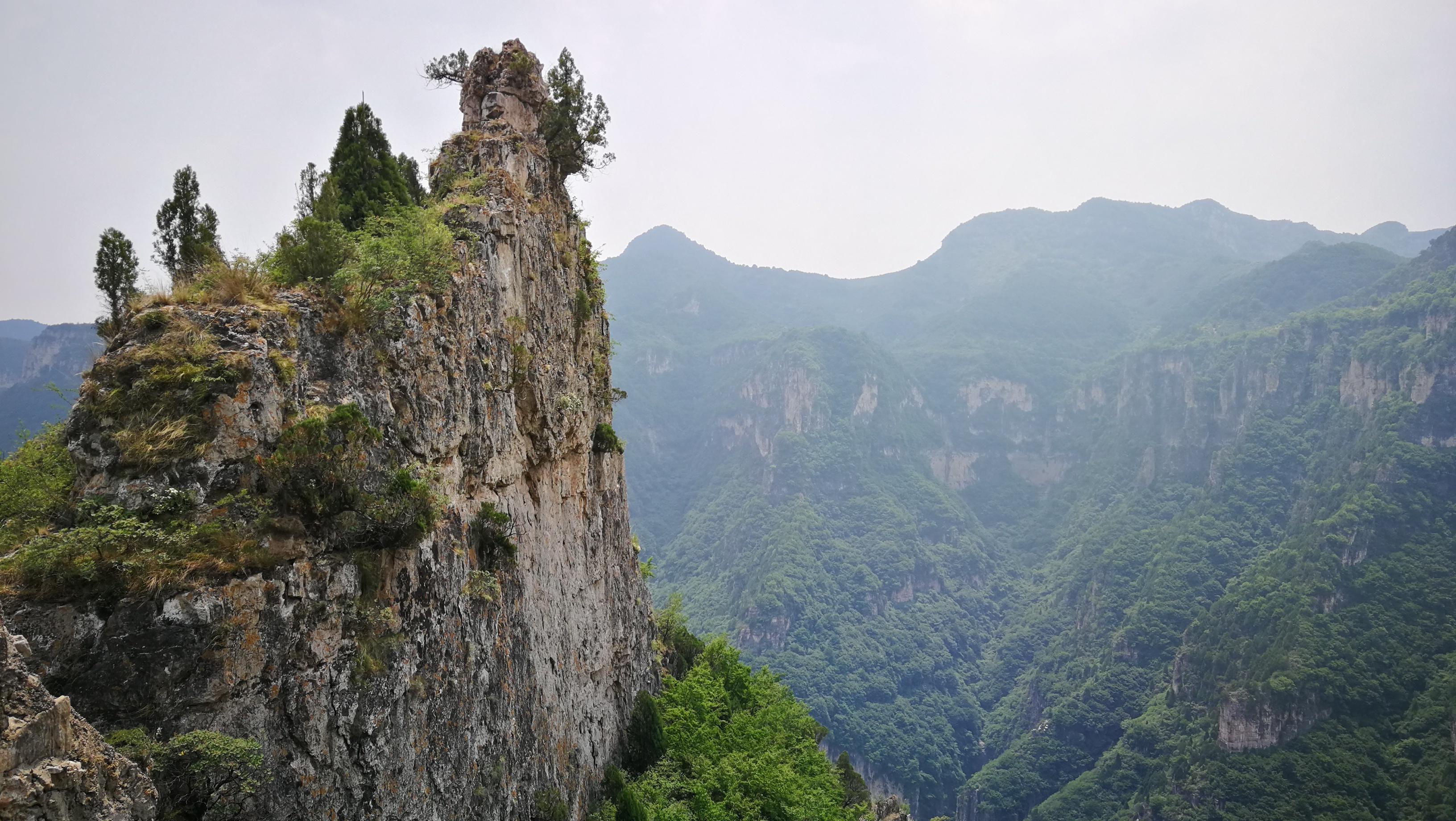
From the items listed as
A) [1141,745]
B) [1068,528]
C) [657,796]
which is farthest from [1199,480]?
[657,796]

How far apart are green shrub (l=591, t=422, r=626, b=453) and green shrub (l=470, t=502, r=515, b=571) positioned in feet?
26.5

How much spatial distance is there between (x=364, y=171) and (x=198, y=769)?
46.3 feet

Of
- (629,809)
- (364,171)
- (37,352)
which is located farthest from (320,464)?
(37,352)

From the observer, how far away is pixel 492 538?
1459 centimetres

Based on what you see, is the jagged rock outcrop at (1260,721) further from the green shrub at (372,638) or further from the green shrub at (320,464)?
the green shrub at (320,464)

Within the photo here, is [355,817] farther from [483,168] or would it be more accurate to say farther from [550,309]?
[483,168]

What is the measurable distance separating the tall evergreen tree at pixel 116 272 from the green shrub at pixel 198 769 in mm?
7829

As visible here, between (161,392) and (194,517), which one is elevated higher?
(161,392)

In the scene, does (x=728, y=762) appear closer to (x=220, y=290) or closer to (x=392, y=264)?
(x=392, y=264)

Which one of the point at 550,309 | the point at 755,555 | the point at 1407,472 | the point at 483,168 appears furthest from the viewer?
the point at 755,555

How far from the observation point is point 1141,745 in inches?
3809

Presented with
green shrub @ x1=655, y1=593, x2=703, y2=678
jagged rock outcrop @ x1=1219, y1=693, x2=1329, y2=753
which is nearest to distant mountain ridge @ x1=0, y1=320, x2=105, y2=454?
green shrub @ x1=655, y1=593, x2=703, y2=678

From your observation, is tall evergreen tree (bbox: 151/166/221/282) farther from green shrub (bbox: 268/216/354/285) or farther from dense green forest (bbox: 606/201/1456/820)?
dense green forest (bbox: 606/201/1456/820)

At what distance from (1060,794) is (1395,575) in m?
49.2
